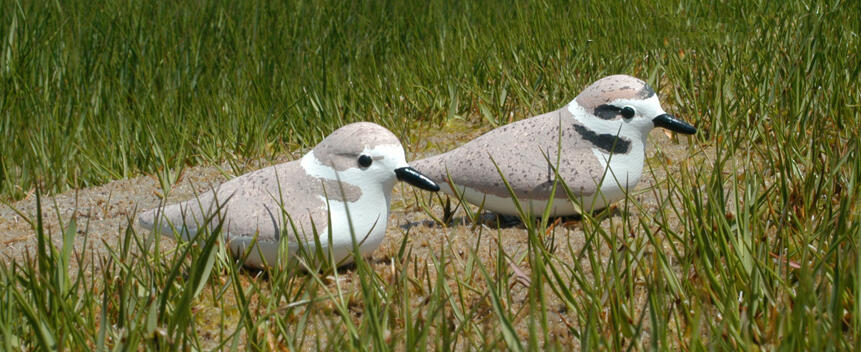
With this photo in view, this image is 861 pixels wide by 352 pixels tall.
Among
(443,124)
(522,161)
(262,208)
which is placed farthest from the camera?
(443,124)

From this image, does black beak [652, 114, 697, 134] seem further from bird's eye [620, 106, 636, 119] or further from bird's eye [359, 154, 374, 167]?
bird's eye [359, 154, 374, 167]

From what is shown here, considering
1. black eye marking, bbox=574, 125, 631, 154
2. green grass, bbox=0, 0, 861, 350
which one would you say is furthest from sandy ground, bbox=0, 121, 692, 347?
black eye marking, bbox=574, 125, 631, 154

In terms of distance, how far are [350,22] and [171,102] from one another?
65.4 inches

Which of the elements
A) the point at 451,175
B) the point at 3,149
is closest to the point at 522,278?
the point at 451,175

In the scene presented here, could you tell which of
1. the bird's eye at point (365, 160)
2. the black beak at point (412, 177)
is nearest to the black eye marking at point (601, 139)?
the black beak at point (412, 177)

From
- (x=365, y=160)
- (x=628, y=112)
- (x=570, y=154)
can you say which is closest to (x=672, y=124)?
(x=628, y=112)

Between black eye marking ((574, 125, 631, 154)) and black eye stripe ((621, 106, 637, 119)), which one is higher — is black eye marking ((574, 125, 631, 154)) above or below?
below

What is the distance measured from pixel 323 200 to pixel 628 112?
101 centimetres

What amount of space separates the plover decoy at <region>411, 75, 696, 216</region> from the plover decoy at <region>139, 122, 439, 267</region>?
0.35m

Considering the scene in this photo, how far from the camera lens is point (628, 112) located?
3051mm

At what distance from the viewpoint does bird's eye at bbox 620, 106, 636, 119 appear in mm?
3043

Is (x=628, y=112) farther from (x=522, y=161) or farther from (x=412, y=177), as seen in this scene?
(x=412, y=177)

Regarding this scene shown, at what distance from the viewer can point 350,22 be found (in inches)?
232

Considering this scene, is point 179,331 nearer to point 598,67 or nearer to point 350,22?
point 598,67
